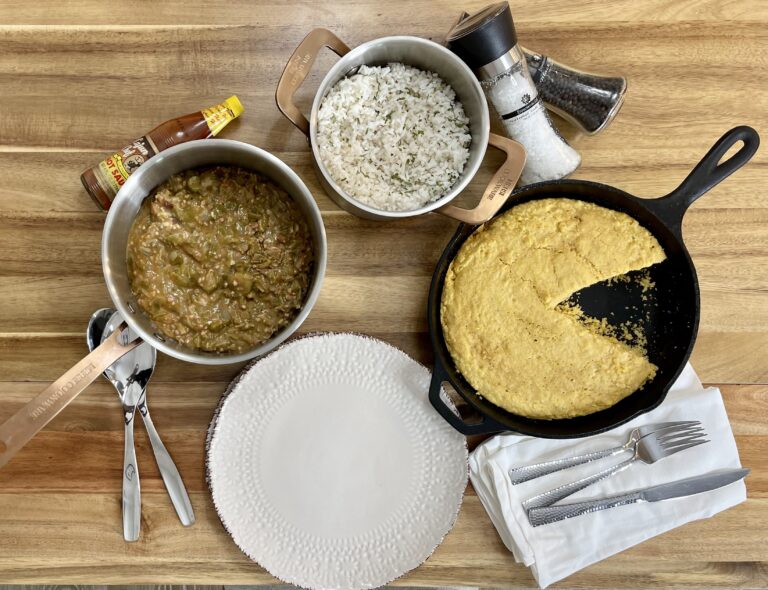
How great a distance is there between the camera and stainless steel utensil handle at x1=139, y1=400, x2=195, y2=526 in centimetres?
173

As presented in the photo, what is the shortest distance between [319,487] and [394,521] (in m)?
0.23

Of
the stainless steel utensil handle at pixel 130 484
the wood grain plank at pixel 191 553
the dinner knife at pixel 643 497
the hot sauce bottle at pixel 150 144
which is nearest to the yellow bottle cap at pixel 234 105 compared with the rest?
→ the hot sauce bottle at pixel 150 144

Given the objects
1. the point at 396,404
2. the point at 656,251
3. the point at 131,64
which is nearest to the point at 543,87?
the point at 656,251

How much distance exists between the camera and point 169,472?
173cm

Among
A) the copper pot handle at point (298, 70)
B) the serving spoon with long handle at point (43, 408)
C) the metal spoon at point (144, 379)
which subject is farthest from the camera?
the metal spoon at point (144, 379)

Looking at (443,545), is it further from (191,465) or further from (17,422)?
(17,422)

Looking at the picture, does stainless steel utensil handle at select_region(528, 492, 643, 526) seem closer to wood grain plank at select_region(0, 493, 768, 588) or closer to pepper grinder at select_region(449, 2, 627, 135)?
wood grain plank at select_region(0, 493, 768, 588)

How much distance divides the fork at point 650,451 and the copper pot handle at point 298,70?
1.19 meters

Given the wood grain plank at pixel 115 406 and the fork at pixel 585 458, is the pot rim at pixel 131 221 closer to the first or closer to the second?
the wood grain plank at pixel 115 406

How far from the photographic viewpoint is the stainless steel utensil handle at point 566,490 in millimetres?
1753

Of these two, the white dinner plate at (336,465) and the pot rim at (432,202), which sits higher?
the pot rim at (432,202)

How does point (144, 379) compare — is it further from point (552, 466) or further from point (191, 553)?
point (552, 466)

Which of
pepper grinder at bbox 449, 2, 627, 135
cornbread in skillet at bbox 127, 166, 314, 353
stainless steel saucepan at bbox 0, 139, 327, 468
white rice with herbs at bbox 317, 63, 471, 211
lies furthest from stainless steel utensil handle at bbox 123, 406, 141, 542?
pepper grinder at bbox 449, 2, 627, 135

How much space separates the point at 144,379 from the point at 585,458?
1243 mm
